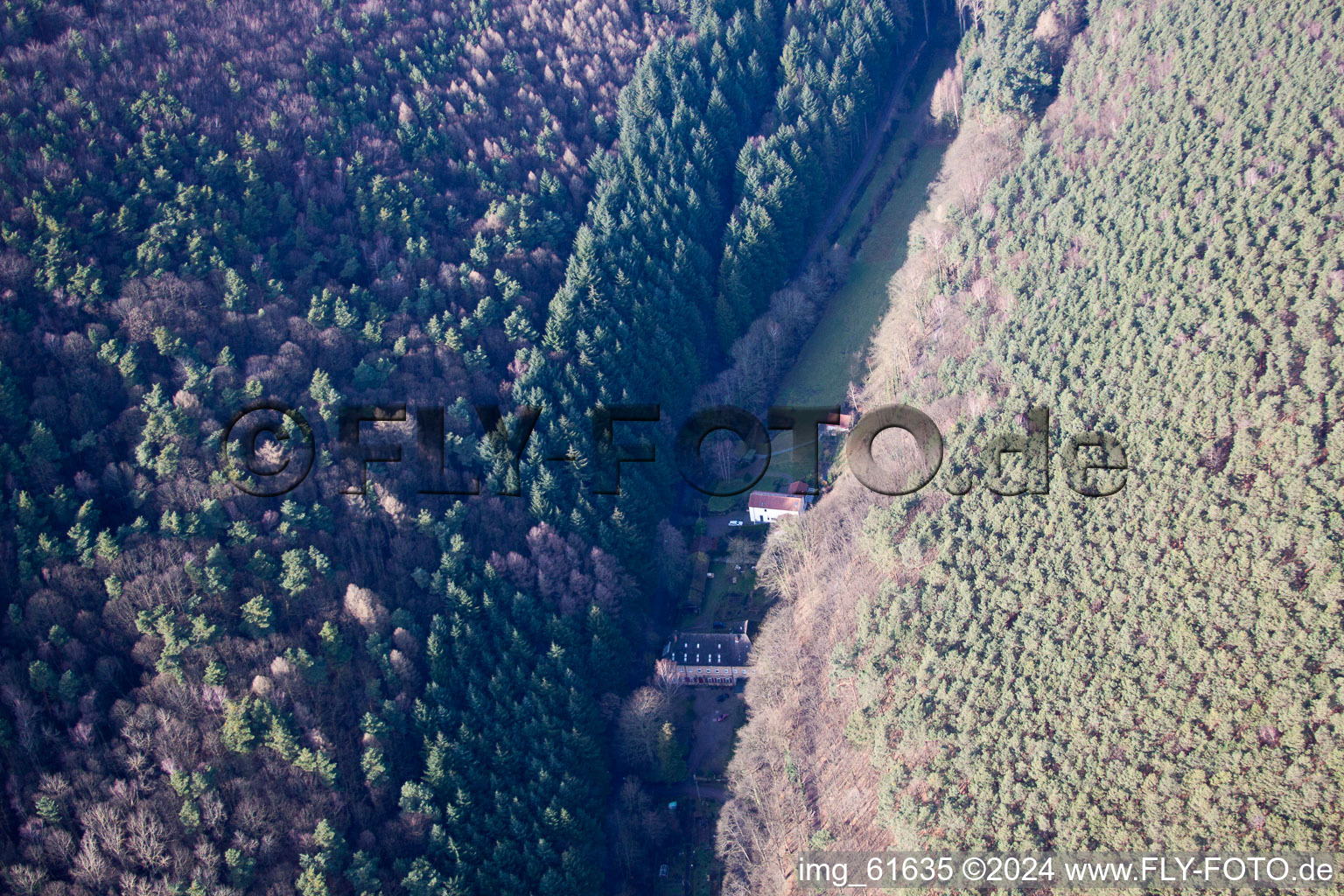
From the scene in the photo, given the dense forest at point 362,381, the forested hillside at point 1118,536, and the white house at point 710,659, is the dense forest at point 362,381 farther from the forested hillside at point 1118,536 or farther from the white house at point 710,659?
the forested hillside at point 1118,536

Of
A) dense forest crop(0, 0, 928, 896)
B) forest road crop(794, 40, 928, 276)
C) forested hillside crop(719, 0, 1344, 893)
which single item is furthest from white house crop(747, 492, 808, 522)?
forest road crop(794, 40, 928, 276)

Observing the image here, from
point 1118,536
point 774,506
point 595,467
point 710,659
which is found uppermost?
point 595,467

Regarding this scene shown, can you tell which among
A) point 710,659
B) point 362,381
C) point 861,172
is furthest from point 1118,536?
point 861,172

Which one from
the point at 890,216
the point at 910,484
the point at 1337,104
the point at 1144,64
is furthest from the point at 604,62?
the point at 1337,104

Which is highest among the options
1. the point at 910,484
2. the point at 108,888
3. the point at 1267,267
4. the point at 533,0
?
the point at 533,0

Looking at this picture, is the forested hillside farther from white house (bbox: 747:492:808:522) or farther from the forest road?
the forest road

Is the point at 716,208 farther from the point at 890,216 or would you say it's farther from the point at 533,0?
the point at 533,0

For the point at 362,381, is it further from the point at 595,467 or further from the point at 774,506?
the point at 774,506
